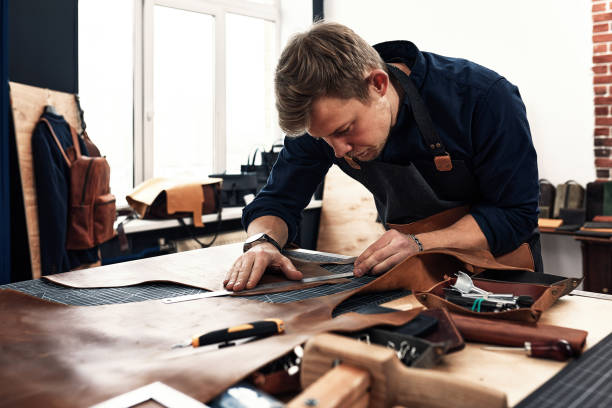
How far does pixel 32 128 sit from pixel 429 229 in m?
2.33

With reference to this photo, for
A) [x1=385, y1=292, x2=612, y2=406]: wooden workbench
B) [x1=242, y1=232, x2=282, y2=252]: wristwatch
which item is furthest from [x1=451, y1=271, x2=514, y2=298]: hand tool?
[x1=242, y1=232, x2=282, y2=252]: wristwatch

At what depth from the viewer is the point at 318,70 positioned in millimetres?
1417

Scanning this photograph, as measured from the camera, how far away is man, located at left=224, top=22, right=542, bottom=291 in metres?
1.46

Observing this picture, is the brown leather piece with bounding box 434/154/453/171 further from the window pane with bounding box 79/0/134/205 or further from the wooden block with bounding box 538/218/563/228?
the window pane with bounding box 79/0/134/205

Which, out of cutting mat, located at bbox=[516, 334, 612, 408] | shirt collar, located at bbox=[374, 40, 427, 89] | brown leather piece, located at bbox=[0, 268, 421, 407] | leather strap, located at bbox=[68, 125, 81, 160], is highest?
shirt collar, located at bbox=[374, 40, 427, 89]

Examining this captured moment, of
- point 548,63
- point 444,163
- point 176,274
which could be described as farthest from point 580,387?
point 548,63

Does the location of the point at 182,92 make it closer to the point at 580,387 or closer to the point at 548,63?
the point at 548,63

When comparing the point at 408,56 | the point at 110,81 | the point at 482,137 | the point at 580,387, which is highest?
the point at 110,81

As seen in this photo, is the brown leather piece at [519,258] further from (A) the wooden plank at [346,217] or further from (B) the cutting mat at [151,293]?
(A) the wooden plank at [346,217]

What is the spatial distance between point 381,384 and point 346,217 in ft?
13.8

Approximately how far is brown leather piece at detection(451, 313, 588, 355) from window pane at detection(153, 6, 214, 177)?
11.9ft

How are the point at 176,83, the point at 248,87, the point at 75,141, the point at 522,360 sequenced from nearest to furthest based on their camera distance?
the point at 522,360 → the point at 75,141 → the point at 176,83 → the point at 248,87

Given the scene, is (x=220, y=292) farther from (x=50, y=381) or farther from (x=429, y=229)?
(x=429, y=229)

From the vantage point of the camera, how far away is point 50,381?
830mm
